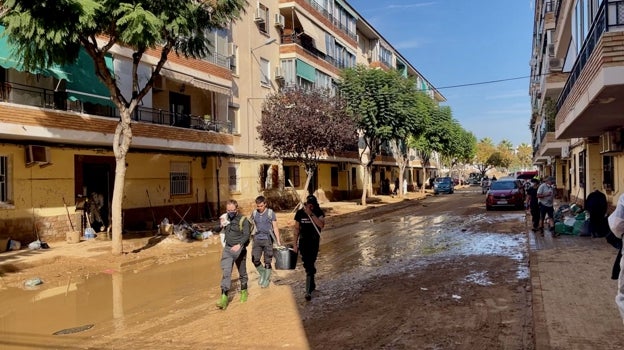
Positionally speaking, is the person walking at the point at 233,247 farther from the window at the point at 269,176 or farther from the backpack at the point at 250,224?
the window at the point at 269,176

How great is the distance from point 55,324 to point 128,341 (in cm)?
176

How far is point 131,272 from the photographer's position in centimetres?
1148

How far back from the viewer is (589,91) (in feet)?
34.0

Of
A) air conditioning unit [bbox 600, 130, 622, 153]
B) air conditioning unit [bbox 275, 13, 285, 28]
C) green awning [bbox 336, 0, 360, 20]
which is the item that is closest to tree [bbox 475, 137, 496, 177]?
green awning [bbox 336, 0, 360, 20]

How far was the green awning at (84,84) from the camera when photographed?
1480 centimetres

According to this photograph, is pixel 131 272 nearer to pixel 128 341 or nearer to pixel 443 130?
pixel 128 341

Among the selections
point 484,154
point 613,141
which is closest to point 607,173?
point 613,141

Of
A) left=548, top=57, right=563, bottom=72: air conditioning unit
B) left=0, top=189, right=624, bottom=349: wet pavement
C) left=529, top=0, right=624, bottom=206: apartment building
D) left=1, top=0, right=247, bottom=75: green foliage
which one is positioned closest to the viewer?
left=0, top=189, right=624, bottom=349: wet pavement

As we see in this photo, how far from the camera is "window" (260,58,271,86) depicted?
28.4 metres

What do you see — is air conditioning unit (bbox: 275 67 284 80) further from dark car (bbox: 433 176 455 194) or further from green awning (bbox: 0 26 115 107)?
dark car (bbox: 433 176 455 194)

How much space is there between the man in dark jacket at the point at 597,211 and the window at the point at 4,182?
15.7m

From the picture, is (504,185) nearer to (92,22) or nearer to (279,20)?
(279,20)

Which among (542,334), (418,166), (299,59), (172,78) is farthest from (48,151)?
(418,166)

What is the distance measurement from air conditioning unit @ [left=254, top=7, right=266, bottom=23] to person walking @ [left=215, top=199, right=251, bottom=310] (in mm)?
21517
